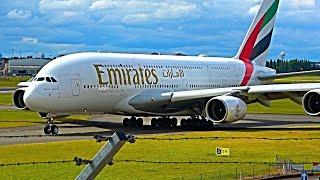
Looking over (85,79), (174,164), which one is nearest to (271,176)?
(174,164)

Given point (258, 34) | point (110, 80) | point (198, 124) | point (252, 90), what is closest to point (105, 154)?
point (252, 90)

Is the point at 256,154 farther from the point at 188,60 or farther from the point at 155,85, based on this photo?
the point at 188,60

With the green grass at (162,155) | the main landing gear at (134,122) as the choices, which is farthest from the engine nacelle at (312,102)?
the main landing gear at (134,122)

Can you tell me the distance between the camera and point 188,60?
50.2 m

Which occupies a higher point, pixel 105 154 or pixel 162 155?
pixel 162 155

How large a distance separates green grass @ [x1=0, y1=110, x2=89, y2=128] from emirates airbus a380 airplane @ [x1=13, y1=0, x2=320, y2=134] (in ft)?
10.1

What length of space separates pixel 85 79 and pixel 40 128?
17.5 feet

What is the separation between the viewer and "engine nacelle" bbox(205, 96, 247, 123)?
40.5 metres

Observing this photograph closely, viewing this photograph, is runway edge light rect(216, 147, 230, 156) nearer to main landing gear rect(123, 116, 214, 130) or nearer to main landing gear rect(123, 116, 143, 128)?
main landing gear rect(123, 116, 214, 130)

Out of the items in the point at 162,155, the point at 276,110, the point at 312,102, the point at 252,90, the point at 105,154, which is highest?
the point at 276,110

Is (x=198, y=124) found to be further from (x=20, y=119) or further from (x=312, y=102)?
(x=20, y=119)

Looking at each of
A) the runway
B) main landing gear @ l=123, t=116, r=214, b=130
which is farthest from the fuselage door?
main landing gear @ l=123, t=116, r=214, b=130

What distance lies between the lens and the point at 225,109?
133ft

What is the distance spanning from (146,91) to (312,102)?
36.4ft
